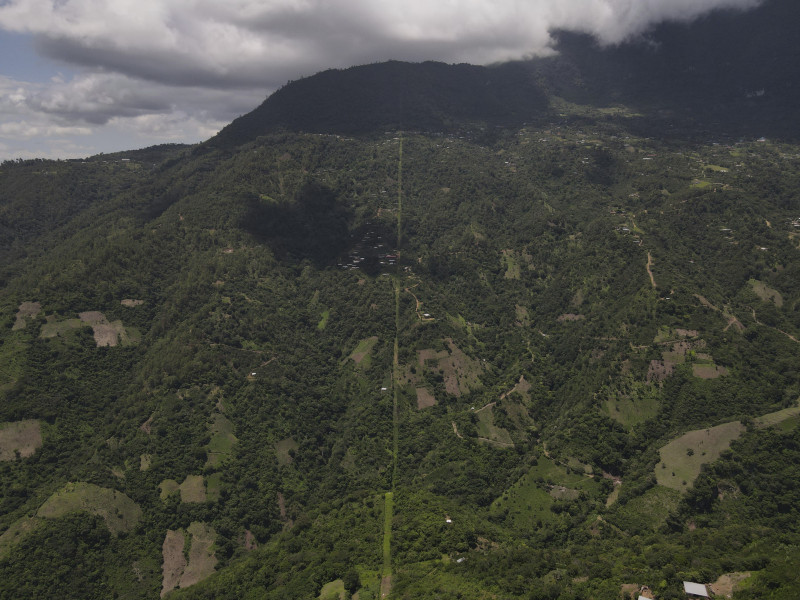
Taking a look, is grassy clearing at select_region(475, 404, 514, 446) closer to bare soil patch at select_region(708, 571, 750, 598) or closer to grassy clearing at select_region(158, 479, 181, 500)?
bare soil patch at select_region(708, 571, 750, 598)

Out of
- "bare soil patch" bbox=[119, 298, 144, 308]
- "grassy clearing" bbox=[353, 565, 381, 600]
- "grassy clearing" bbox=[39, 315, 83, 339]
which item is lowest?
"grassy clearing" bbox=[353, 565, 381, 600]

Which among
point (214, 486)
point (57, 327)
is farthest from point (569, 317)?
point (57, 327)

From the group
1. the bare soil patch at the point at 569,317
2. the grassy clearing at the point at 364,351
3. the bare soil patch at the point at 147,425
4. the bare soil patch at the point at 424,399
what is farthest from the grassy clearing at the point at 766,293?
the bare soil patch at the point at 147,425

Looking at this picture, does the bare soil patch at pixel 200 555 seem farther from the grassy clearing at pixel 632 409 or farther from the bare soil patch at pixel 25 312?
the grassy clearing at pixel 632 409

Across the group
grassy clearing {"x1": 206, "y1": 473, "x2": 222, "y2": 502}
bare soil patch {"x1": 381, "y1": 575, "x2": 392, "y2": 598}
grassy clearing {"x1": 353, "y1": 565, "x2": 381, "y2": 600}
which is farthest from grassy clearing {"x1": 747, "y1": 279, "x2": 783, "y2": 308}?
grassy clearing {"x1": 206, "y1": 473, "x2": 222, "y2": 502}

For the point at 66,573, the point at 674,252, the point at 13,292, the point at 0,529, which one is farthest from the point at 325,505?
the point at 674,252
